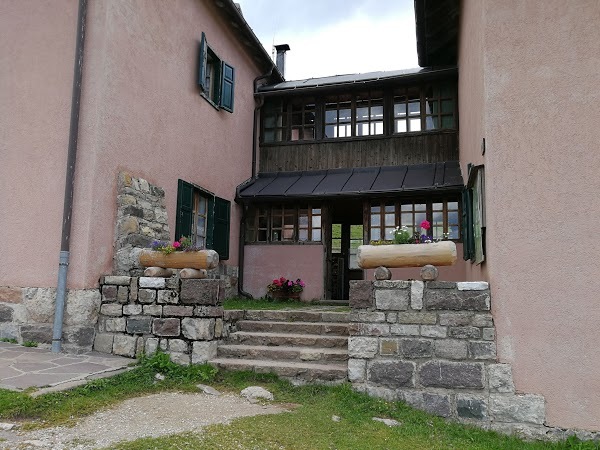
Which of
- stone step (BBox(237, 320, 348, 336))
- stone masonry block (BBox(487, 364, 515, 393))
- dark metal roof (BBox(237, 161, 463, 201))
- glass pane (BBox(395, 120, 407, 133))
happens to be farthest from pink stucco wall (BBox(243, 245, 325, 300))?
stone masonry block (BBox(487, 364, 515, 393))

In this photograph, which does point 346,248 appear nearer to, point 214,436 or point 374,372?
point 374,372

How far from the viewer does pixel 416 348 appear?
15.8 feet

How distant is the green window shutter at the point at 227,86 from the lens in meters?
9.04

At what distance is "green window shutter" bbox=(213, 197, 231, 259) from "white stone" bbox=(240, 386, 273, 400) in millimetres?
4116

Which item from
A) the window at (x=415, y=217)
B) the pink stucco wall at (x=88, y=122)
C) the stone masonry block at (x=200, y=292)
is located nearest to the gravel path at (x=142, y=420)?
the stone masonry block at (x=200, y=292)

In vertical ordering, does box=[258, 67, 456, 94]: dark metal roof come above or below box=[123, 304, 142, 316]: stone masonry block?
above

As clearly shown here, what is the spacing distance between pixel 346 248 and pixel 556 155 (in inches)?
309

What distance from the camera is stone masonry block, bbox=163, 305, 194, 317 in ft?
18.3

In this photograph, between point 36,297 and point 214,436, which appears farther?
point 36,297

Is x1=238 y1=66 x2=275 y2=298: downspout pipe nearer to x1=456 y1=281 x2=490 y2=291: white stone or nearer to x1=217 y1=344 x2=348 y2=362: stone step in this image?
x1=217 y1=344 x2=348 y2=362: stone step

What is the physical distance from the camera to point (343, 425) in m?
4.06

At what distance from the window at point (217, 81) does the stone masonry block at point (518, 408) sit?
6.75 meters

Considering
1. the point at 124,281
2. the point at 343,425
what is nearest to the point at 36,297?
the point at 124,281

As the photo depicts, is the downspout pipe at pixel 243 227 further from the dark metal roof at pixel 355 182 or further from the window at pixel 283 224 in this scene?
the dark metal roof at pixel 355 182
